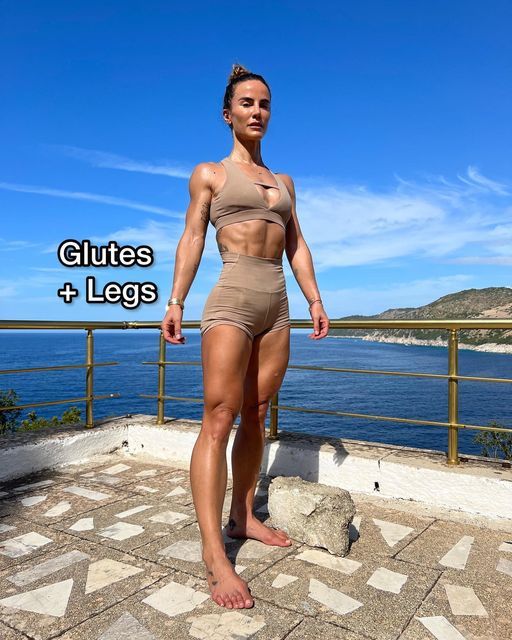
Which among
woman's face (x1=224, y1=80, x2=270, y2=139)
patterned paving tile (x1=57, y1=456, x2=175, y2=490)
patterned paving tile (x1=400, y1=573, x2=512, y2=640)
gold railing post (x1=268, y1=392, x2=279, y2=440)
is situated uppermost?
woman's face (x1=224, y1=80, x2=270, y2=139)

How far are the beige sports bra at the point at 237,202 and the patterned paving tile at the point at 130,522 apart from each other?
1485 mm

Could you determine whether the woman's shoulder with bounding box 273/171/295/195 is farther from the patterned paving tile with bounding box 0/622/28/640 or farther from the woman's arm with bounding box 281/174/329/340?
the patterned paving tile with bounding box 0/622/28/640

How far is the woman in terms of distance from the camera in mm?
1958

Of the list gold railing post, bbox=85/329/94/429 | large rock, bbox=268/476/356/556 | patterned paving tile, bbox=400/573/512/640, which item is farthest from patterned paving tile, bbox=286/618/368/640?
gold railing post, bbox=85/329/94/429

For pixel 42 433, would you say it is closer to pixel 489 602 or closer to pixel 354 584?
pixel 354 584

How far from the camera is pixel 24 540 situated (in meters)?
2.33

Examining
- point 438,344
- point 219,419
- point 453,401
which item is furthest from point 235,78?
point 438,344

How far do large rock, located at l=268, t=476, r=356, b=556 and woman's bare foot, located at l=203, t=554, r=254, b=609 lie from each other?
514 millimetres

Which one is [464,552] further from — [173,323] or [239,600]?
[173,323]

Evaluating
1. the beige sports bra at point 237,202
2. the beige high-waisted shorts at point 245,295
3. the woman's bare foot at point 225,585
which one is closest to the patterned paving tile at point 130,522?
the woman's bare foot at point 225,585

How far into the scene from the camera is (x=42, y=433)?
3832mm

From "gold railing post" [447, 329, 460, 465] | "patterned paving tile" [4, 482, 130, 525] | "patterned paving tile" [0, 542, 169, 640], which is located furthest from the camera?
"gold railing post" [447, 329, 460, 465]

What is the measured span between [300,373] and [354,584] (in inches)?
2638

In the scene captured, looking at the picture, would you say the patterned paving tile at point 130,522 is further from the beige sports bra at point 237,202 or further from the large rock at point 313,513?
the beige sports bra at point 237,202
